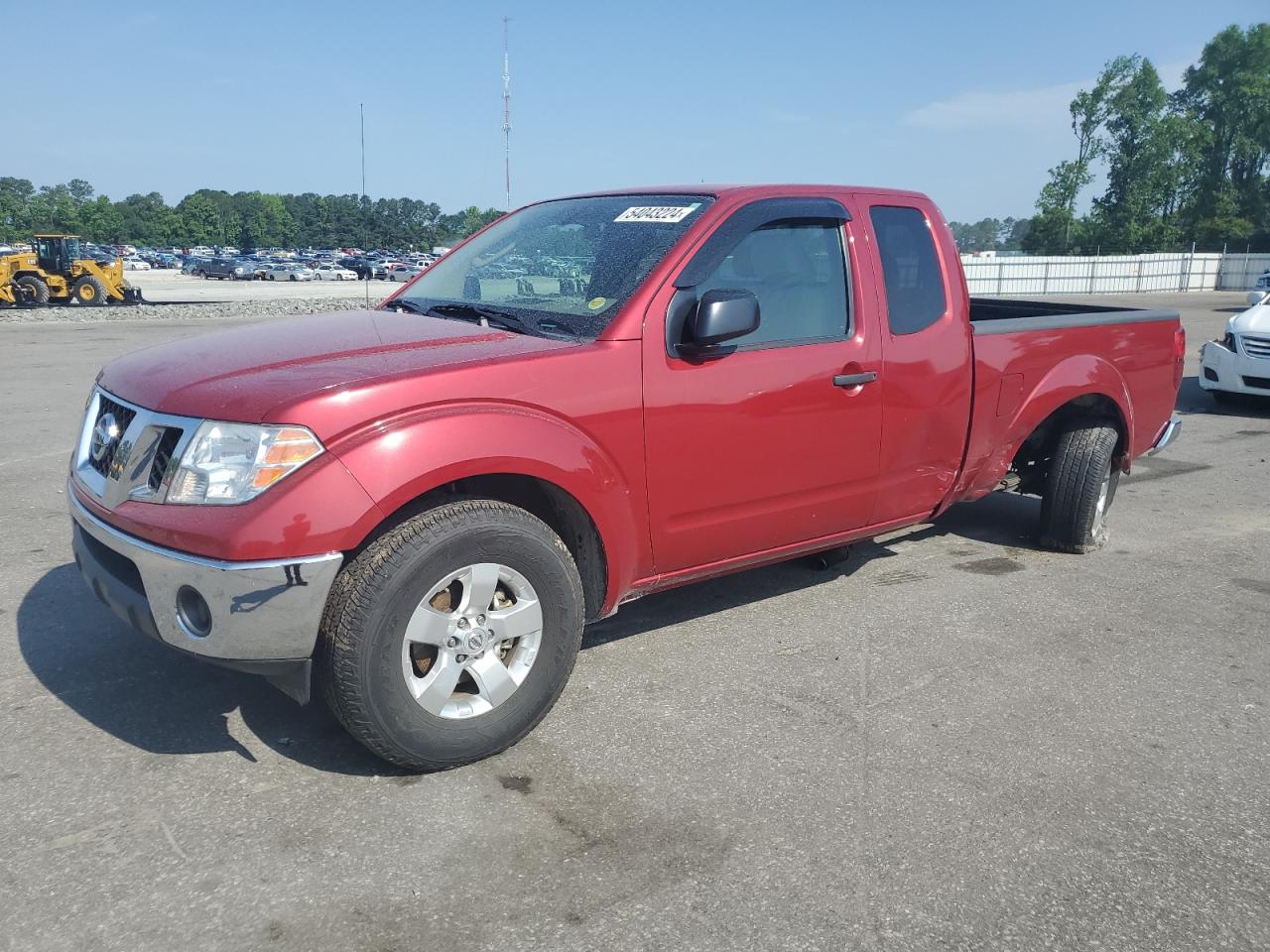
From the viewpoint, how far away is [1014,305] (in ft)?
20.6

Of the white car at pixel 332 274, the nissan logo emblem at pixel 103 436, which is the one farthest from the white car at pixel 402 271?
the nissan logo emblem at pixel 103 436

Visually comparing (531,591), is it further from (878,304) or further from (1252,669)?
(1252,669)

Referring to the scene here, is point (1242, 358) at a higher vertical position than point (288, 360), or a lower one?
lower

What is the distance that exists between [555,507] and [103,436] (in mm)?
1473

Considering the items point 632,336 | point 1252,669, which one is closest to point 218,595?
point 632,336

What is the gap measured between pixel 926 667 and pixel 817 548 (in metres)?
0.65

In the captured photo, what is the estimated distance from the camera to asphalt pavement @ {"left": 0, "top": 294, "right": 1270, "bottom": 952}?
248cm

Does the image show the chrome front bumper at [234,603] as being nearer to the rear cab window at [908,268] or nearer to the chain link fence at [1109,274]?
the rear cab window at [908,268]

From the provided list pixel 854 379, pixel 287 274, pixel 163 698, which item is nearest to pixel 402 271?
pixel 287 274

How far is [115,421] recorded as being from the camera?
10.5ft

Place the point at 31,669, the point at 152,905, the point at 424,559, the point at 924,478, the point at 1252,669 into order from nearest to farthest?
the point at 152,905 < the point at 424,559 < the point at 31,669 < the point at 1252,669 < the point at 924,478

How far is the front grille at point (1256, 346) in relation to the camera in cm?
1056

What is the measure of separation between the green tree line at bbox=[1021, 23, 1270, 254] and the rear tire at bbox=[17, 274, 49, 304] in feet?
205

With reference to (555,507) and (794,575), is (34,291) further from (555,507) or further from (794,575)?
(555,507)
